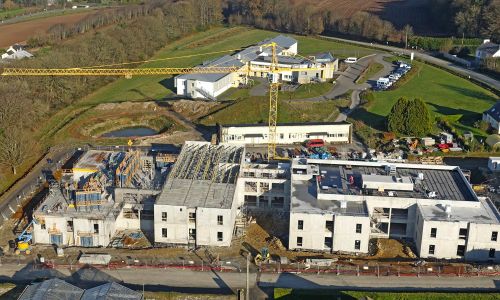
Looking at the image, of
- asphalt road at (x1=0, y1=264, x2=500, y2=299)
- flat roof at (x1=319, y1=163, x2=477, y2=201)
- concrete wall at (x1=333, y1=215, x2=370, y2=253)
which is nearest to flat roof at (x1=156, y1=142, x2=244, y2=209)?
asphalt road at (x1=0, y1=264, x2=500, y2=299)

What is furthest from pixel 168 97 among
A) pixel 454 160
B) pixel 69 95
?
pixel 454 160

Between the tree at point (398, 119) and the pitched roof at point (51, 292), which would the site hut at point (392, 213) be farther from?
the tree at point (398, 119)


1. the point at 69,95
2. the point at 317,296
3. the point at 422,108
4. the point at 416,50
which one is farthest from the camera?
the point at 416,50

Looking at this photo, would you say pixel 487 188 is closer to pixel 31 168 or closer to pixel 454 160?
pixel 454 160

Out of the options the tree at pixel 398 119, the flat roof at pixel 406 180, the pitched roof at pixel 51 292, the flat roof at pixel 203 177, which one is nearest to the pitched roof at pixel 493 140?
the tree at pixel 398 119

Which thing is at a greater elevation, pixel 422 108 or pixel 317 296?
pixel 422 108
